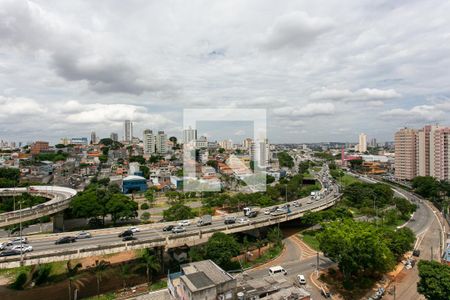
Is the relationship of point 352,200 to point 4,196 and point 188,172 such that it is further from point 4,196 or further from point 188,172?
point 4,196

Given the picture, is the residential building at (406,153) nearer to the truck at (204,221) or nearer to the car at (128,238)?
the truck at (204,221)

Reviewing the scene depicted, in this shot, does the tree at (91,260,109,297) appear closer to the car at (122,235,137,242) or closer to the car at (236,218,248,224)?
the car at (122,235,137,242)

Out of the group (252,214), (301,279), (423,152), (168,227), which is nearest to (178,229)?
(168,227)

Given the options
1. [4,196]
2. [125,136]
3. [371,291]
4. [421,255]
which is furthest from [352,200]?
[125,136]

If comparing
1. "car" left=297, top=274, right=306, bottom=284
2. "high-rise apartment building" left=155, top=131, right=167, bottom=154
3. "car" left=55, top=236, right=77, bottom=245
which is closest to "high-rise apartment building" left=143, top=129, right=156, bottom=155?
"high-rise apartment building" left=155, top=131, right=167, bottom=154

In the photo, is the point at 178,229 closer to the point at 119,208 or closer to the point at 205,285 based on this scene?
the point at 205,285
